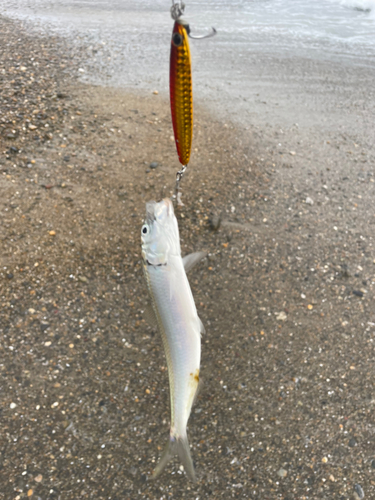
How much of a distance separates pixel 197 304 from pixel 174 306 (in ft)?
5.66

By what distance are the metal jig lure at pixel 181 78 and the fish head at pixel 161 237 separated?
40 cm

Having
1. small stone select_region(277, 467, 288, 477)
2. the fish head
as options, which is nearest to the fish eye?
the fish head

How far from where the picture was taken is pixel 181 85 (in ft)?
6.07

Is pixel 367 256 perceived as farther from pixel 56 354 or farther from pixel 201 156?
pixel 56 354

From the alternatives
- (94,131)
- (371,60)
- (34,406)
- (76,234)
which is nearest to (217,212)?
(76,234)

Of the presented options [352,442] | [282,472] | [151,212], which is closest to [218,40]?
[151,212]

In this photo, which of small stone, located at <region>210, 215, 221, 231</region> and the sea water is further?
the sea water

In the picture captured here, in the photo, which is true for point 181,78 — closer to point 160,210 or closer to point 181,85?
point 181,85

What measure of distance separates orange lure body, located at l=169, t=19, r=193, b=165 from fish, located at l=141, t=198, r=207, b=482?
0.39 metres

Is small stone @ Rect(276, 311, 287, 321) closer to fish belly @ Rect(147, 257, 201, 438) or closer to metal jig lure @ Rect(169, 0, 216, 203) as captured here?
fish belly @ Rect(147, 257, 201, 438)

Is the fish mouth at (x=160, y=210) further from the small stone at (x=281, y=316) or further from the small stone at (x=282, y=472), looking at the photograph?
the small stone at (x=282, y=472)

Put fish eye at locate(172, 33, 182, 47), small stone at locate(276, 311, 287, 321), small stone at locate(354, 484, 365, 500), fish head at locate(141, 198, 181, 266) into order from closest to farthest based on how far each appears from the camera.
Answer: fish eye at locate(172, 33, 182, 47)
fish head at locate(141, 198, 181, 266)
small stone at locate(354, 484, 365, 500)
small stone at locate(276, 311, 287, 321)

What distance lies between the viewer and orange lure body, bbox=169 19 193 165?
172 cm

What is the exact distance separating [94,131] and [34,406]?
3.67 meters
